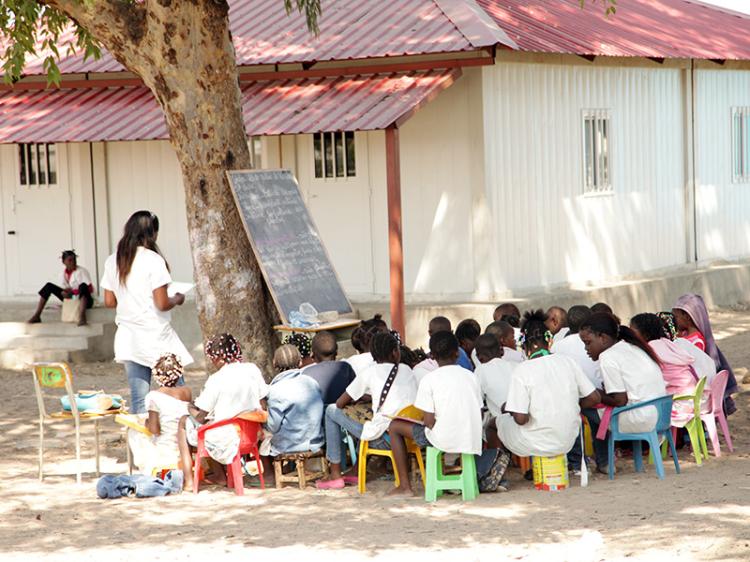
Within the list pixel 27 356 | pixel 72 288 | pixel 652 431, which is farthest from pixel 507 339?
pixel 27 356

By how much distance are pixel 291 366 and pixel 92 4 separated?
10.0ft

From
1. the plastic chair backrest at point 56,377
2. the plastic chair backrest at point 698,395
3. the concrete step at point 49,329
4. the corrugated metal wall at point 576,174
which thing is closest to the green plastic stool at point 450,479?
the plastic chair backrest at point 698,395

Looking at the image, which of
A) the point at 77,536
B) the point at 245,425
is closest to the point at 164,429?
the point at 245,425

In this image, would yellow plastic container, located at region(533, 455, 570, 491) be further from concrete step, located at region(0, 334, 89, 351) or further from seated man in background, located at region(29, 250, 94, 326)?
seated man in background, located at region(29, 250, 94, 326)

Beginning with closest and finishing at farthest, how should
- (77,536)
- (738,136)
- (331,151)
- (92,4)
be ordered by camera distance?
(77,536), (92,4), (331,151), (738,136)

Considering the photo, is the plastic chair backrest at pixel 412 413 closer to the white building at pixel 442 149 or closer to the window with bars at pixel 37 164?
the white building at pixel 442 149

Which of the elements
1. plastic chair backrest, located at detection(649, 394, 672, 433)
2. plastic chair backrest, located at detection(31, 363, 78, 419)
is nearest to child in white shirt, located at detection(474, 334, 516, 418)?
plastic chair backrest, located at detection(649, 394, 672, 433)

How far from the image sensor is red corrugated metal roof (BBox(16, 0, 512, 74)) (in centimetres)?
1352

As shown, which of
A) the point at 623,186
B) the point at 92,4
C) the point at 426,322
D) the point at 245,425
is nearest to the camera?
the point at 245,425

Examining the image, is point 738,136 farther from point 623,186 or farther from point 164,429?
point 164,429

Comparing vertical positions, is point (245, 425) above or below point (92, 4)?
below

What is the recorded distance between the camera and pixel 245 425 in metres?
8.43

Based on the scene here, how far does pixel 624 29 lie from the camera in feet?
53.6

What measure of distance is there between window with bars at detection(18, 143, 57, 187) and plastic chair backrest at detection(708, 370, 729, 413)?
31.8 feet
